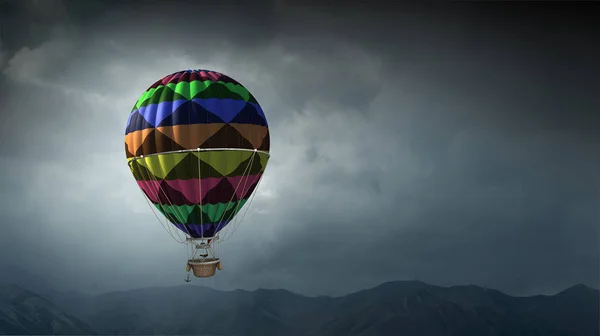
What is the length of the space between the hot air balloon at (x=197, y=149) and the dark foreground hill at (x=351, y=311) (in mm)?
2377

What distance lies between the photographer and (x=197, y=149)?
14.2 ft

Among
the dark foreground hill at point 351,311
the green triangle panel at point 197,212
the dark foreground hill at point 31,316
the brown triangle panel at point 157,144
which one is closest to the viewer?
the brown triangle panel at point 157,144

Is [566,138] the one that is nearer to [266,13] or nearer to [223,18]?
[266,13]

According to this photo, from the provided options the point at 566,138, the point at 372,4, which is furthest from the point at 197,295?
the point at 566,138

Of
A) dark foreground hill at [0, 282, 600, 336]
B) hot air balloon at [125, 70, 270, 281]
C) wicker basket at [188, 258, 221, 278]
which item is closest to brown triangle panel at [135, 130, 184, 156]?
hot air balloon at [125, 70, 270, 281]

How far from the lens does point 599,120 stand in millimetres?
6496

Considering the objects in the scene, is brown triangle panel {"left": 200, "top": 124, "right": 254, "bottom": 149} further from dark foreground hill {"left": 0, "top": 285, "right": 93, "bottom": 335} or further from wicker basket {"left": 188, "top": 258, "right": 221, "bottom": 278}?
dark foreground hill {"left": 0, "top": 285, "right": 93, "bottom": 335}

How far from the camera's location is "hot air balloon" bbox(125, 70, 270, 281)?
434cm

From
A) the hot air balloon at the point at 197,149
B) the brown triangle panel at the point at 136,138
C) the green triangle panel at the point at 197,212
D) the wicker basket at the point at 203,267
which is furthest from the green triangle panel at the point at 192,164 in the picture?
the wicker basket at the point at 203,267

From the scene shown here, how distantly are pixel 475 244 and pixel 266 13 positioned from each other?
402 cm

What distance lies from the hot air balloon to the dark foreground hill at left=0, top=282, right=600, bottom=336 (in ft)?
7.80

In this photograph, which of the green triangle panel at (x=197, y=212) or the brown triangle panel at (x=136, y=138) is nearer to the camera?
the brown triangle panel at (x=136, y=138)

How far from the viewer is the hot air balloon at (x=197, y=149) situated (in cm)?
434

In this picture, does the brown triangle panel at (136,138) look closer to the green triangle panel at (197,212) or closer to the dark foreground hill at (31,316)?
the green triangle panel at (197,212)
